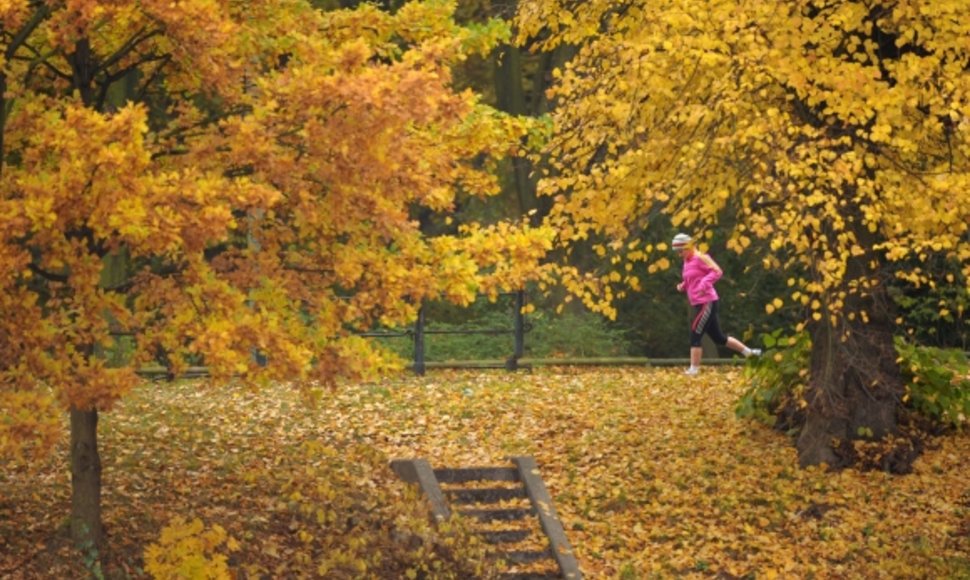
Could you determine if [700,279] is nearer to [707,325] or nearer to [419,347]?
[707,325]

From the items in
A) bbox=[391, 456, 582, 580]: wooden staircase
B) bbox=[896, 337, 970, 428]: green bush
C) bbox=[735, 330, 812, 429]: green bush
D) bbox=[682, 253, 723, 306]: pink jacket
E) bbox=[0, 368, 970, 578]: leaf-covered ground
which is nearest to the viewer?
bbox=[0, 368, 970, 578]: leaf-covered ground

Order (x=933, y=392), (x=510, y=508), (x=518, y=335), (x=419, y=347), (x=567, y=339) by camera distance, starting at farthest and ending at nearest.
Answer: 1. (x=567, y=339)
2. (x=518, y=335)
3. (x=419, y=347)
4. (x=933, y=392)
5. (x=510, y=508)

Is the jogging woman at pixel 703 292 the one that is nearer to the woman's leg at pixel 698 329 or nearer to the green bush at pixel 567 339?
the woman's leg at pixel 698 329

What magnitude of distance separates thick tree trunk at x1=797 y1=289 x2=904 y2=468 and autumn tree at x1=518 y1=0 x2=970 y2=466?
0.06 feet

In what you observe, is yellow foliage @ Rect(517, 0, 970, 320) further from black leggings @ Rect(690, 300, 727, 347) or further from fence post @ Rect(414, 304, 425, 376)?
fence post @ Rect(414, 304, 425, 376)

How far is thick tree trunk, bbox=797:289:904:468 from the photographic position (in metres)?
15.0

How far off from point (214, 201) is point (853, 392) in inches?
309

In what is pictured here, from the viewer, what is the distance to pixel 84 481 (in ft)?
38.1

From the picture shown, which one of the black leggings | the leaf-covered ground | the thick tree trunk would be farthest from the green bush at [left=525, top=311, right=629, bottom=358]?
the thick tree trunk

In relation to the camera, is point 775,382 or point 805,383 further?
point 775,382

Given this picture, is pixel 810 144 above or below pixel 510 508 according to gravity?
above

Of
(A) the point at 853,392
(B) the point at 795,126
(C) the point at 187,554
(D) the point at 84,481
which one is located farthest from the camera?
(A) the point at 853,392

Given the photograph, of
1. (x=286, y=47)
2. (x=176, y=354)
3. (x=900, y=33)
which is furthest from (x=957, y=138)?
(x=176, y=354)

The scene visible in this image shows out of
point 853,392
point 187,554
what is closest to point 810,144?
point 853,392
